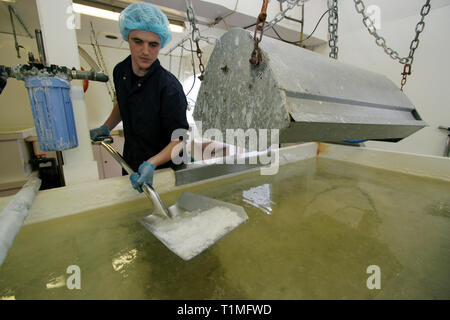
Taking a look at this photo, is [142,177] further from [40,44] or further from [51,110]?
[40,44]

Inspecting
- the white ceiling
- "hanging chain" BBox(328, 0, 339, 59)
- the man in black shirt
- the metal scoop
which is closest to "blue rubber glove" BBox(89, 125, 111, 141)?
the man in black shirt

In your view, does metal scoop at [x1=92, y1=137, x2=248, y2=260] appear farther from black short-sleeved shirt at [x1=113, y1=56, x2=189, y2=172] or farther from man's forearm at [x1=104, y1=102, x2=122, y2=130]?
man's forearm at [x1=104, y1=102, x2=122, y2=130]

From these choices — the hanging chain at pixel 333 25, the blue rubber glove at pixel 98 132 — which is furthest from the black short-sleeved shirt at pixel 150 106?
the hanging chain at pixel 333 25

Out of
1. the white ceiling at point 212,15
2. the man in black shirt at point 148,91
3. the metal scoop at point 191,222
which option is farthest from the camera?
the white ceiling at point 212,15

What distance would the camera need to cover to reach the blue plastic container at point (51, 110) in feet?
3.09

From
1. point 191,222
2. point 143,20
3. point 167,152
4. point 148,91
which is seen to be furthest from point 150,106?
point 191,222

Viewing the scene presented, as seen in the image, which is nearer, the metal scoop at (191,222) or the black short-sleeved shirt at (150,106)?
the metal scoop at (191,222)

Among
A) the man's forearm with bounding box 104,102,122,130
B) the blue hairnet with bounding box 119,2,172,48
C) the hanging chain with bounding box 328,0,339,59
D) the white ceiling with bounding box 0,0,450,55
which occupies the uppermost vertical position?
the white ceiling with bounding box 0,0,450,55

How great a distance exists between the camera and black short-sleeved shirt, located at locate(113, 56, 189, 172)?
4.07 feet

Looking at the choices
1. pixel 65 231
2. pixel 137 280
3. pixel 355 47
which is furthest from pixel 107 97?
pixel 355 47

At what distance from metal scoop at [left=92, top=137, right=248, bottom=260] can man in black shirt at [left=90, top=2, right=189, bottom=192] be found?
0.93 feet

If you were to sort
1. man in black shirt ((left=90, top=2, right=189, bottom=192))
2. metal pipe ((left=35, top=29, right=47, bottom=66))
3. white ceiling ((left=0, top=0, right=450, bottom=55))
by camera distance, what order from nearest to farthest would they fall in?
metal pipe ((left=35, top=29, right=47, bottom=66)) < man in black shirt ((left=90, top=2, right=189, bottom=192)) < white ceiling ((left=0, top=0, right=450, bottom=55))

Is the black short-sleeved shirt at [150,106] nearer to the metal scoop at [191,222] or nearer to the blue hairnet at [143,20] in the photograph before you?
the blue hairnet at [143,20]

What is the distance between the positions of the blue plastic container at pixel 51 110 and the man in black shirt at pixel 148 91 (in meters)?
0.34
